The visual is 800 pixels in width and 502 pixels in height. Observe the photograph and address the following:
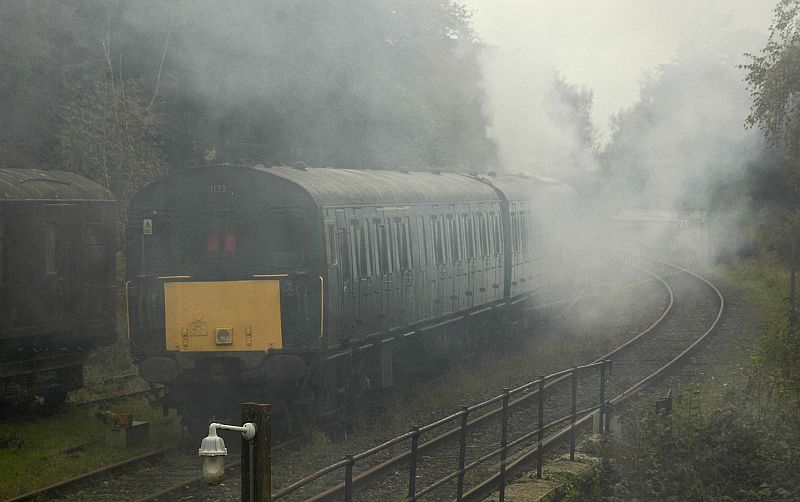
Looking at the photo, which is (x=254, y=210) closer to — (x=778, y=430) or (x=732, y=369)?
(x=778, y=430)

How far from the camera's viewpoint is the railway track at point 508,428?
1027 centimetres

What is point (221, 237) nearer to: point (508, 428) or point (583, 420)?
point (508, 428)

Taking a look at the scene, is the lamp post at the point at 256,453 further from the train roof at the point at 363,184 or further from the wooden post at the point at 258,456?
the train roof at the point at 363,184

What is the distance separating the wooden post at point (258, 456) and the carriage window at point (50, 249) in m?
8.66

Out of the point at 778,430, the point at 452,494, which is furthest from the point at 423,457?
the point at 778,430

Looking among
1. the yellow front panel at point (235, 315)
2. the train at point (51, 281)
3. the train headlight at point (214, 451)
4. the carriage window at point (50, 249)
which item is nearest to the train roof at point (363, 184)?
the yellow front panel at point (235, 315)

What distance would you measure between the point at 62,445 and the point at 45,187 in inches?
153

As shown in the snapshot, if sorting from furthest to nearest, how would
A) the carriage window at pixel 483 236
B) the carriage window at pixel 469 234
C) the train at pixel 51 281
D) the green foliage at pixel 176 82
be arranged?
1. the green foliage at pixel 176 82
2. the carriage window at pixel 483 236
3. the carriage window at pixel 469 234
4. the train at pixel 51 281

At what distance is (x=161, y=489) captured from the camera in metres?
10.8

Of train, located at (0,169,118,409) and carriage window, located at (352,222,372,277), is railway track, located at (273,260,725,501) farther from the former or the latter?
train, located at (0,169,118,409)

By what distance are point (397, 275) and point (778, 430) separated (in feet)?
17.4

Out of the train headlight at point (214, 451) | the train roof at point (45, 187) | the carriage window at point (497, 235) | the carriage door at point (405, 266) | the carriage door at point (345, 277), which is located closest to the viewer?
the train headlight at point (214, 451)

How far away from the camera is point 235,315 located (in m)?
12.4

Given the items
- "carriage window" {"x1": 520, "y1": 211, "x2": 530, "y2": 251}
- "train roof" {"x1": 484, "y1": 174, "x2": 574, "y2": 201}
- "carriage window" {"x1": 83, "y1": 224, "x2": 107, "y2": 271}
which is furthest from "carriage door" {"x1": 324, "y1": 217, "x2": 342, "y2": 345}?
"carriage window" {"x1": 520, "y1": 211, "x2": 530, "y2": 251}
